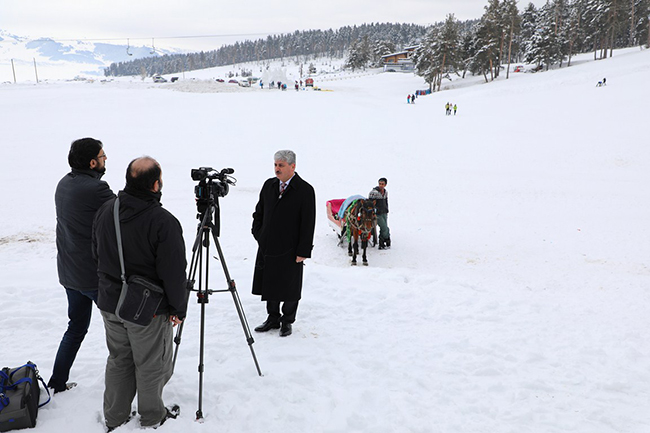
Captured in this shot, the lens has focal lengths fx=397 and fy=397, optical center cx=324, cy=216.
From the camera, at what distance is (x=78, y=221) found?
3324 millimetres

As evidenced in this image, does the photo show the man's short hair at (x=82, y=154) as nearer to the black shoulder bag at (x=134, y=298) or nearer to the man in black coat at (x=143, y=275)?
the man in black coat at (x=143, y=275)

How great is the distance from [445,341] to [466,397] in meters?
1.07

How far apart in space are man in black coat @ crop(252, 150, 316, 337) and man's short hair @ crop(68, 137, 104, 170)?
180cm

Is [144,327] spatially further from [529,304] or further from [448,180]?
[448,180]

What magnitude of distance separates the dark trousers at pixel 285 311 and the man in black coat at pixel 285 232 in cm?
11

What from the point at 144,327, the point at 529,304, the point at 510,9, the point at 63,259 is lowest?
the point at 529,304

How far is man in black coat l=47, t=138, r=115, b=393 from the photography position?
3.29 meters

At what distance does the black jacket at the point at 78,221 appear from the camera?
328 cm

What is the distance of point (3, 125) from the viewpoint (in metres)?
25.5

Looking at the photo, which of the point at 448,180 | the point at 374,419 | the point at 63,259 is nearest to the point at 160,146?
the point at 448,180

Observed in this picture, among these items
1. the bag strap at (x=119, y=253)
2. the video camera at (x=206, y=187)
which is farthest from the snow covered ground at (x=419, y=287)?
the video camera at (x=206, y=187)

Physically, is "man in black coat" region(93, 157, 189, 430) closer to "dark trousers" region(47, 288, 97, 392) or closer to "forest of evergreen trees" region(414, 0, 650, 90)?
"dark trousers" region(47, 288, 97, 392)

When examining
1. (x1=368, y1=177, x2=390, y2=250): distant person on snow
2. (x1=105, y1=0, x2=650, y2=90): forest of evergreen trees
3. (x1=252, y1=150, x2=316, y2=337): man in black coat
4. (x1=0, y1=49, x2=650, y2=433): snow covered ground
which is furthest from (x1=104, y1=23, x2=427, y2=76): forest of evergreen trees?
(x1=252, y1=150, x2=316, y2=337): man in black coat

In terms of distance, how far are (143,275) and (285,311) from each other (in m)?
2.23
